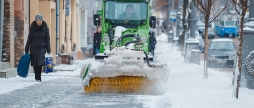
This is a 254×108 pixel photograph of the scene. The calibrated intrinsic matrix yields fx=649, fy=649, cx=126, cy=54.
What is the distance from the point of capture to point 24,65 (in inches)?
706

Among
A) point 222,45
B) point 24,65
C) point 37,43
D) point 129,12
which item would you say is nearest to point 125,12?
point 129,12

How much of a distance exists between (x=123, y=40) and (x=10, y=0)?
5.39m

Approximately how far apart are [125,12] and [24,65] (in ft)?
11.2

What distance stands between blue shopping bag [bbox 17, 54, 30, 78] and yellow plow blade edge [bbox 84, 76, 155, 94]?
4072 millimetres

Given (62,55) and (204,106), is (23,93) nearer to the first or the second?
(204,106)

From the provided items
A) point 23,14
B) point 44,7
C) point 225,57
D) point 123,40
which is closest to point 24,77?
point 123,40

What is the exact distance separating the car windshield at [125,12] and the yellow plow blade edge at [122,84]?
4955mm

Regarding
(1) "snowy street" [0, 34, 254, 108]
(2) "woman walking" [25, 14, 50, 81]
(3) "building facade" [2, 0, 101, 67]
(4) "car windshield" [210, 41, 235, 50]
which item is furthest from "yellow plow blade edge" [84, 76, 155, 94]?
(4) "car windshield" [210, 41, 235, 50]

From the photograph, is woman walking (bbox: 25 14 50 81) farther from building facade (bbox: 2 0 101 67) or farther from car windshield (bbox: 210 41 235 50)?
car windshield (bbox: 210 41 235 50)

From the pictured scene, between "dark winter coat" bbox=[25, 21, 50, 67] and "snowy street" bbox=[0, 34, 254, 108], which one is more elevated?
"dark winter coat" bbox=[25, 21, 50, 67]

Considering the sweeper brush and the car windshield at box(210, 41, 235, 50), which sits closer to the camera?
the sweeper brush

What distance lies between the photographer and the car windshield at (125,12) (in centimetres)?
1905

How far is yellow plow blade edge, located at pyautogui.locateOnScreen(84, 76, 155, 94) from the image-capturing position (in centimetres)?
1424

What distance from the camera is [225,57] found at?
3019 cm
